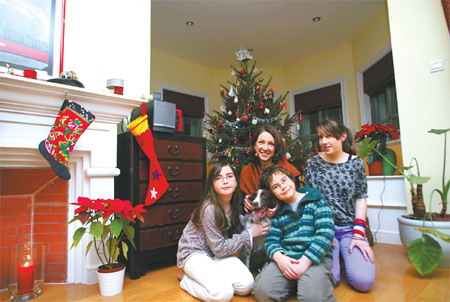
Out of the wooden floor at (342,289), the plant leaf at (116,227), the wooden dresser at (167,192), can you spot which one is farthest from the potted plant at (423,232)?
the plant leaf at (116,227)

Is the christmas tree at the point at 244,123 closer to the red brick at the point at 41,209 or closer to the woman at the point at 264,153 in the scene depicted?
the woman at the point at 264,153

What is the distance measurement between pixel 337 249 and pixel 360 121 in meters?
2.99

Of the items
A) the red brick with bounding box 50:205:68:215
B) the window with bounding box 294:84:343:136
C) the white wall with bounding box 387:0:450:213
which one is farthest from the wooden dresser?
the window with bounding box 294:84:343:136

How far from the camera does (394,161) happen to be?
273cm

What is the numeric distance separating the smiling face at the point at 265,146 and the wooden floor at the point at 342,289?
0.88m

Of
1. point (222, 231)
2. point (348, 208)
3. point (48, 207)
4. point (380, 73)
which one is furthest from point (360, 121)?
point (48, 207)

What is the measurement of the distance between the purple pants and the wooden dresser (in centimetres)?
104

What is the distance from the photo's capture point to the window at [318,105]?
446cm

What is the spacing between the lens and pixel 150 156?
1793 mm

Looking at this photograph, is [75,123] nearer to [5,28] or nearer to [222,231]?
[5,28]

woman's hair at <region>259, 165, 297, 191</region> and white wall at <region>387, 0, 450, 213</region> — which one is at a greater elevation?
white wall at <region>387, 0, 450, 213</region>

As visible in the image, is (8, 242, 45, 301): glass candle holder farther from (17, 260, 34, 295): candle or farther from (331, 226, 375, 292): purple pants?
(331, 226, 375, 292): purple pants

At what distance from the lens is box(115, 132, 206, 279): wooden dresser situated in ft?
5.84

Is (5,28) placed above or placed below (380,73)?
below
